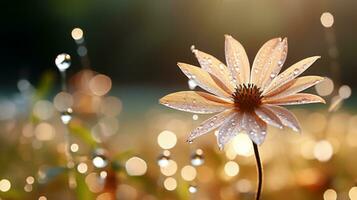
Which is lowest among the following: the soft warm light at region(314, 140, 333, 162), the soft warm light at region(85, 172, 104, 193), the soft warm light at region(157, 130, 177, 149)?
the soft warm light at region(314, 140, 333, 162)

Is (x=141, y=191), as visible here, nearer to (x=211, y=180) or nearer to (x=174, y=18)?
(x=211, y=180)

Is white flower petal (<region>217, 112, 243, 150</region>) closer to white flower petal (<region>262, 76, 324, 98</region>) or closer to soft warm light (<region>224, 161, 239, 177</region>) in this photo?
white flower petal (<region>262, 76, 324, 98</region>)

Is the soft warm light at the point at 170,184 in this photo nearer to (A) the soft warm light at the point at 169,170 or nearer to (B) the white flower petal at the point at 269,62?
(A) the soft warm light at the point at 169,170

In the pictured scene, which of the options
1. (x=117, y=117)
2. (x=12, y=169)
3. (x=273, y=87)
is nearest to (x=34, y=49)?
(x=117, y=117)

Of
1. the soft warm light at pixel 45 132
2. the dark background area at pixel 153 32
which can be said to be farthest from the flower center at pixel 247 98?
the dark background area at pixel 153 32

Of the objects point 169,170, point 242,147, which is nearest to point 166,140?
point 242,147

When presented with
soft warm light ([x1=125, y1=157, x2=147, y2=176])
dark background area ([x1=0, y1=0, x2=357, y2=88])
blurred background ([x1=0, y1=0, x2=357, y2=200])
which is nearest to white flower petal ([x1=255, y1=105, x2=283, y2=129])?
blurred background ([x1=0, y1=0, x2=357, y2=200])

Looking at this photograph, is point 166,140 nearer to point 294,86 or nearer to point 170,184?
point 170,184

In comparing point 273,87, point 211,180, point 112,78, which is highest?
point 112,78
